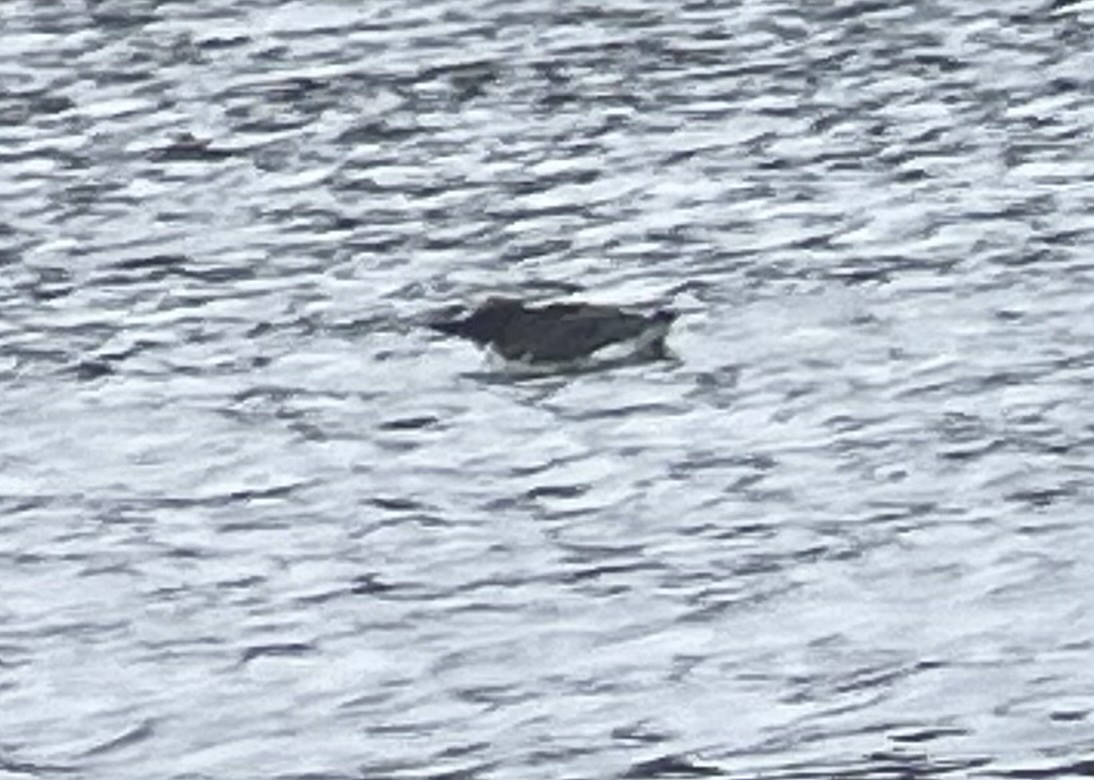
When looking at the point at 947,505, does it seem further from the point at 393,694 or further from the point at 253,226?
the point at 253,226

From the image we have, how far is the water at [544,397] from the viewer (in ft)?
6.31

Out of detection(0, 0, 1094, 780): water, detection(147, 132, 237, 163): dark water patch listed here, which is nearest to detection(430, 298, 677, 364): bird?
detection(0, 0, 1094, 780): water

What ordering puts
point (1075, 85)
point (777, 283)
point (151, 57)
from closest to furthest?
point (777, 283) → point (1075, 85) → point (151, 57)

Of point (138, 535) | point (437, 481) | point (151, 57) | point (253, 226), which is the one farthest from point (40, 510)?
point (151, 57)

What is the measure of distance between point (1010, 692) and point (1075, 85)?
0.95 metres

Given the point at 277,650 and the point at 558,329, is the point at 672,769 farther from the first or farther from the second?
the point at 558,329

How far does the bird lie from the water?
0.02 metres

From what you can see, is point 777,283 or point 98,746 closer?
point 98,746

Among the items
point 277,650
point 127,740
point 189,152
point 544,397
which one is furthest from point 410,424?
point 189,152

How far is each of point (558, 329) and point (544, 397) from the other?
3.8 inches

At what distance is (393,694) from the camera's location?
1.94m

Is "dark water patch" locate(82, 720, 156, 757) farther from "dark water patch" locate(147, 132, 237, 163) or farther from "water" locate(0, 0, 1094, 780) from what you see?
"dark water patch" locate(147, 132, 237, 163)

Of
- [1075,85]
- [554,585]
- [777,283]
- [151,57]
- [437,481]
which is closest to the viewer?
[554,585]

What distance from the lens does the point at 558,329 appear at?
2.40 metres
